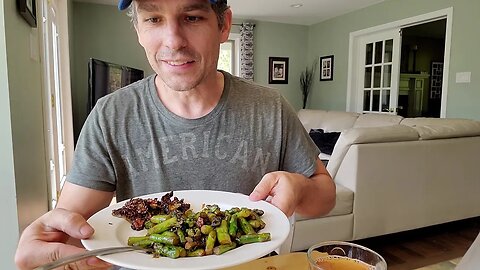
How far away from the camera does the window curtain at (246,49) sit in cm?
611

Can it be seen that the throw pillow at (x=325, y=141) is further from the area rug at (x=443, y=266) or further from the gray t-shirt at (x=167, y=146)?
the gray t-shirt at (x=167, y=146)

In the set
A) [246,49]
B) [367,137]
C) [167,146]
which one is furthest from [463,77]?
[167,146]

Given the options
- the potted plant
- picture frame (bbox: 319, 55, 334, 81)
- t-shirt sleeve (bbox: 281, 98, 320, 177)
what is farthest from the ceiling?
t-shirt sleeve (bbox: 281, 98, 320, 177)

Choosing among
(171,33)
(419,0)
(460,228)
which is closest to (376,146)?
(460,228)

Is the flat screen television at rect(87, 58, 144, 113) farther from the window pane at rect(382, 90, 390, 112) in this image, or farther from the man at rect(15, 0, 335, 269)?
the window pane at rect(382, 90, 390, 112)

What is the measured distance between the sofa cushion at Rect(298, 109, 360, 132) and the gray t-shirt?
4.12m

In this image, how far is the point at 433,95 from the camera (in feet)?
24.7

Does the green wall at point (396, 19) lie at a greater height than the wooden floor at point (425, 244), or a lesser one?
greater

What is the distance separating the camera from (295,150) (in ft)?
3.25

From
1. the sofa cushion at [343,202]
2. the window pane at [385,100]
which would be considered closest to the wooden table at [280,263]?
the sofa cushion at [343,202]

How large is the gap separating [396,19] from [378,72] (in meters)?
0.82

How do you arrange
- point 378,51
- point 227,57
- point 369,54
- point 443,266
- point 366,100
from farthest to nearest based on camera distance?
point 227,57 < point 366,100 < point 369,54 < point 378,51 < point 443,266

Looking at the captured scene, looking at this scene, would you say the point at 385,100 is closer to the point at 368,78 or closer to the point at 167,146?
the point at 368,78

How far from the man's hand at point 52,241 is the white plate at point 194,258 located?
0.08ft
